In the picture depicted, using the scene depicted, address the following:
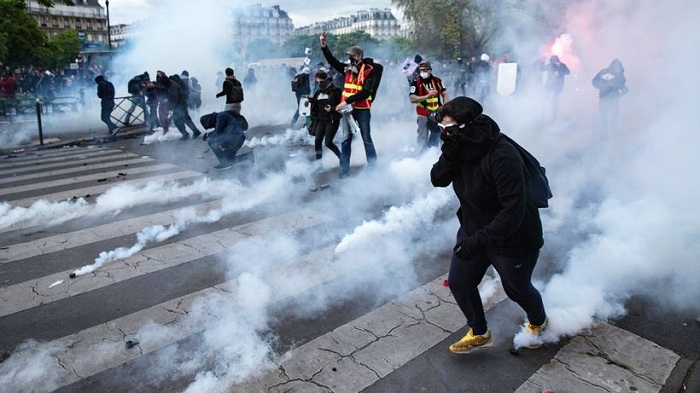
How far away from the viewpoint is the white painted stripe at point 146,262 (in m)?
3.89

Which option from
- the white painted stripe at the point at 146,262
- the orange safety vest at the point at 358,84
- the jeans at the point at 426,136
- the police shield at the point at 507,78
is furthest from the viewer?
the police shield at the point at 507,78

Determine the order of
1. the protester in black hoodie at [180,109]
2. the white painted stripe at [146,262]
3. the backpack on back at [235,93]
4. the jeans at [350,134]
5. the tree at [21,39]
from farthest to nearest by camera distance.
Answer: the tree at [21,39], the protester in black hoodie at [180,109], the backpack on back at [235,93], the jeans at [350,134], the white painted stripe at [146,262]

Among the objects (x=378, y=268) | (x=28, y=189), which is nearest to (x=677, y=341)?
(x=378, y=268)

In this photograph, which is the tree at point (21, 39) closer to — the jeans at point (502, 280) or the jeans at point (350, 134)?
the jeans at point (350, 134)

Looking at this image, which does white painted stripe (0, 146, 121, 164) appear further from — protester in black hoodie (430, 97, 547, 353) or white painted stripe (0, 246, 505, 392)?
protester in black hoodie (430, 97, 547, 353)

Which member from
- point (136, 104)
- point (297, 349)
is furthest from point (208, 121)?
point (136, 104)

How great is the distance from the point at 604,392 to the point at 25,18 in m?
31.6

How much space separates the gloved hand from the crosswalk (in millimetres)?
736

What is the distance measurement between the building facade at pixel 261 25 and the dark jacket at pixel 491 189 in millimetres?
29718

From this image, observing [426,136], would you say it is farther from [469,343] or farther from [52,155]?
[52,155]

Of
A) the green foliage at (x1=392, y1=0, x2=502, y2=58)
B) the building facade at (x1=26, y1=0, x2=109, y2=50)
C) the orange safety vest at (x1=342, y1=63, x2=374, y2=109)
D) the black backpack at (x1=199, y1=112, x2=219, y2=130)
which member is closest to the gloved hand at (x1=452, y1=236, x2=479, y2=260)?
the orange safety vest at (x1=342, y1=63, x2=374, y2=109)

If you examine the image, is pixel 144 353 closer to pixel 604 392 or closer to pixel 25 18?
pixel 604 392

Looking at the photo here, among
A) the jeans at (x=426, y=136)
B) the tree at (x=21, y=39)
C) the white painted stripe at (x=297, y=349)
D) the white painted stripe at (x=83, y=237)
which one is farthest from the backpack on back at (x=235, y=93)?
the tree at (x=21, y=39)

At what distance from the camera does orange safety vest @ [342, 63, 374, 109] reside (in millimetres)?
6949
